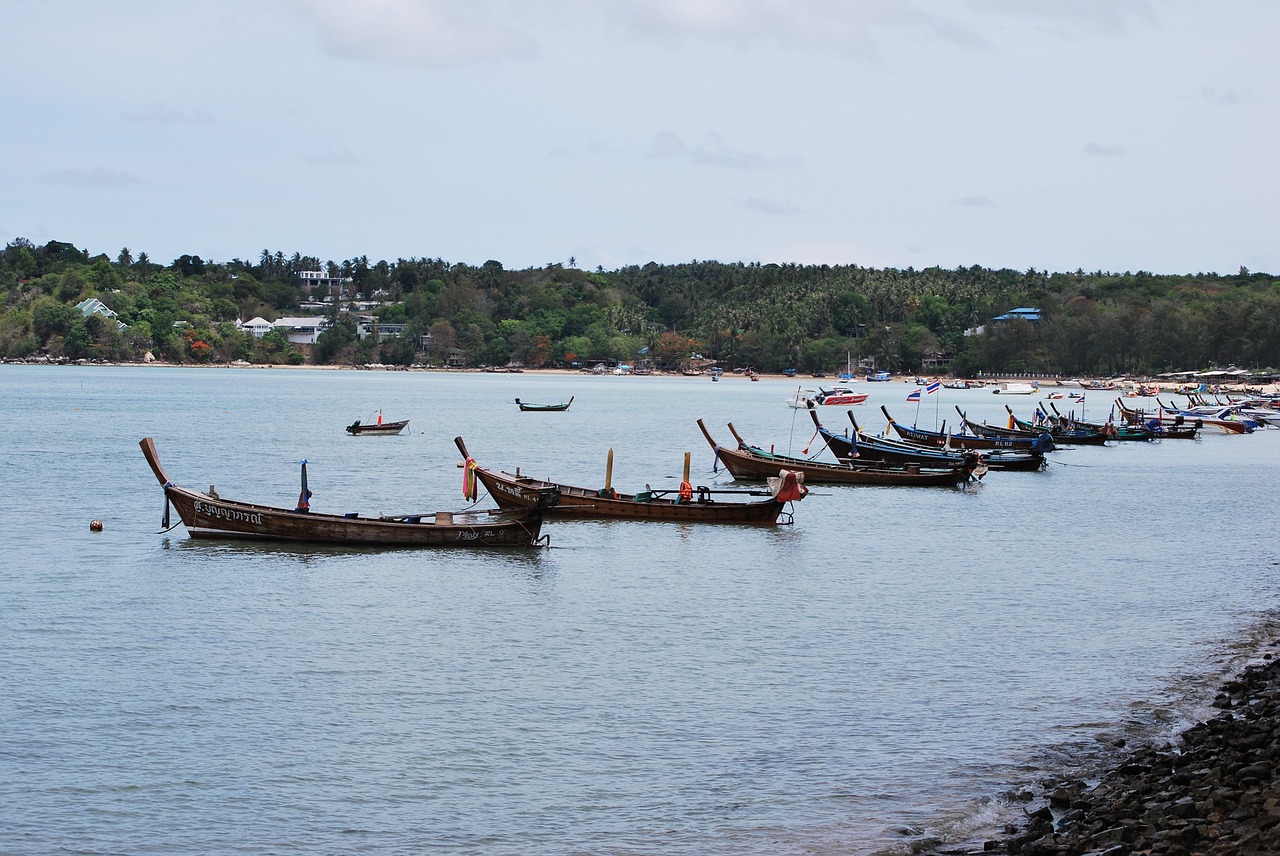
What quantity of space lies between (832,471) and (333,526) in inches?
983

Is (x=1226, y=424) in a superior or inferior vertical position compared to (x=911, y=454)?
superior

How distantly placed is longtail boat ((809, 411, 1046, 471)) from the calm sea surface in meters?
9.17

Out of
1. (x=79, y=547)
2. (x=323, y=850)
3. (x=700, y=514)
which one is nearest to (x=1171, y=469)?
(x=700, y=514)

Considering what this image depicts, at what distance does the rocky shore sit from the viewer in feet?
41.7

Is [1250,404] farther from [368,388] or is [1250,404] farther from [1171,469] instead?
[368,388]

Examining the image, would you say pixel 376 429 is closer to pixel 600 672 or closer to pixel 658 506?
pixel 658 506

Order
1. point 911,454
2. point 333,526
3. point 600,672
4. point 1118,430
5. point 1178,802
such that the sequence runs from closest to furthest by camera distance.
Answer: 1. point 1178,802
2. point 600,672
3. point 333,526
4. point 911,454
5. point 1118,430

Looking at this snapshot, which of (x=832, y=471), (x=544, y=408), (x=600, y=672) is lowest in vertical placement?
(x=600, y=672)

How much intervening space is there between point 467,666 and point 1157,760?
1112cm

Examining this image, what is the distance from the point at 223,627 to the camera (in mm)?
25609

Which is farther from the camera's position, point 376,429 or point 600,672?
point 376,429

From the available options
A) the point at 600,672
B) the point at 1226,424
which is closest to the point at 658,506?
the point at 600,672

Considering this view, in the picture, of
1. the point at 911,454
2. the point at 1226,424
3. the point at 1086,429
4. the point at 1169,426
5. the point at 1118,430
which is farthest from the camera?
the point at 1226,424

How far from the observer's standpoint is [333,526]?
33.9 meters
